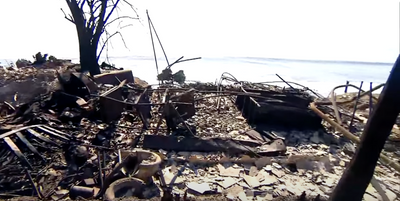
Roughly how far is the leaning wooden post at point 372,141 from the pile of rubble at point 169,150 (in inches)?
31.2

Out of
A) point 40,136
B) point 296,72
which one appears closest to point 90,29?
point 40,136

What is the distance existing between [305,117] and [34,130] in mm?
5947

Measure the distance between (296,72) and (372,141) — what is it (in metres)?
18.9

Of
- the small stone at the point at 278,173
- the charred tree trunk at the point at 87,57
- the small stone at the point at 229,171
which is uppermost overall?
the charred tree trunk at the point at 87,57

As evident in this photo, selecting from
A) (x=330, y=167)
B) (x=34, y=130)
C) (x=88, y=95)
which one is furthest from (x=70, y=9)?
(x=330, y=167)

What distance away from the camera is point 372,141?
85.0 inches

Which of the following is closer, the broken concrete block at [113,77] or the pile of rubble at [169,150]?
the pile of rubble at [169,150]

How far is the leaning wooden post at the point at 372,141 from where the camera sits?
1.95 m

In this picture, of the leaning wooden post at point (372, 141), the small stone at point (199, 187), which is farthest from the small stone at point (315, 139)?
the leaning wooden post at point (372, 141)

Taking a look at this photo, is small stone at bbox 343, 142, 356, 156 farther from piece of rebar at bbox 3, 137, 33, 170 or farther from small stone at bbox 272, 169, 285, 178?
piece of rebar at bbox 3, 137, 33, 170

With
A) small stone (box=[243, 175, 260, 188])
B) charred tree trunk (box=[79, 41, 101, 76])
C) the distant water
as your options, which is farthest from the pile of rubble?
the distant water

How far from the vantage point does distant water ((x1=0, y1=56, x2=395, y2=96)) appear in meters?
16.9

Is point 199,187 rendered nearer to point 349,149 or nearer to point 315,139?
point 315,139

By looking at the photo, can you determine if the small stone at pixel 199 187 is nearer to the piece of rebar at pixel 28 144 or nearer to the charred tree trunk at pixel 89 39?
the piece of rebar at pixel 28 144
